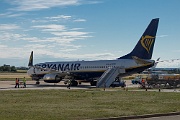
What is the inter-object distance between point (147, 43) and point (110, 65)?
5.83 metres

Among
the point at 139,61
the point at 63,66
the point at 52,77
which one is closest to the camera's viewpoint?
the point at 139,61

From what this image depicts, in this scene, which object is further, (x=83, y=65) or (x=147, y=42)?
(x=83, y=65)

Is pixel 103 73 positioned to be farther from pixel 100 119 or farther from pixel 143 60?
pixel 100 119

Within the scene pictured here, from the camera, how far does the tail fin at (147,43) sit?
50.4 m

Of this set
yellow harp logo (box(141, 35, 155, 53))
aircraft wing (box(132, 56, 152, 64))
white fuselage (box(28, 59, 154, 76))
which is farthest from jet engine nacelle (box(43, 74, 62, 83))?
Result: yellow harp logo (box(141, 35, 155, 53))

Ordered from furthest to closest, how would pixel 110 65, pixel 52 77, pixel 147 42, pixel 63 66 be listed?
pixel 63 66, pixel 52 77, pixel 110 65, pixel 147 42

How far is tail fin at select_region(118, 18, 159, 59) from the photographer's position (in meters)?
50.4

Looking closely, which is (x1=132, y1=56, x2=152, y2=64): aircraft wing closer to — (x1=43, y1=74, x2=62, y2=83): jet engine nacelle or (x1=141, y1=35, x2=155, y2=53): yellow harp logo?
(x1=141, y1=35, x2=155, y2=53): yellow harp logo

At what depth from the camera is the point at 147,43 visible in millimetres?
50781

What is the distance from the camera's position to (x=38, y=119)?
14805mm

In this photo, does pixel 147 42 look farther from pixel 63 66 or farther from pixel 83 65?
pixel 63 66

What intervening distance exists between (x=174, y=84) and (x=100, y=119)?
3359 centimetres

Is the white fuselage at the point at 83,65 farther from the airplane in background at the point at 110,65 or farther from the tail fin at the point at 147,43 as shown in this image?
the tail fin at the point at 147,43

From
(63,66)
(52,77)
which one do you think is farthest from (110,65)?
(63,66)
